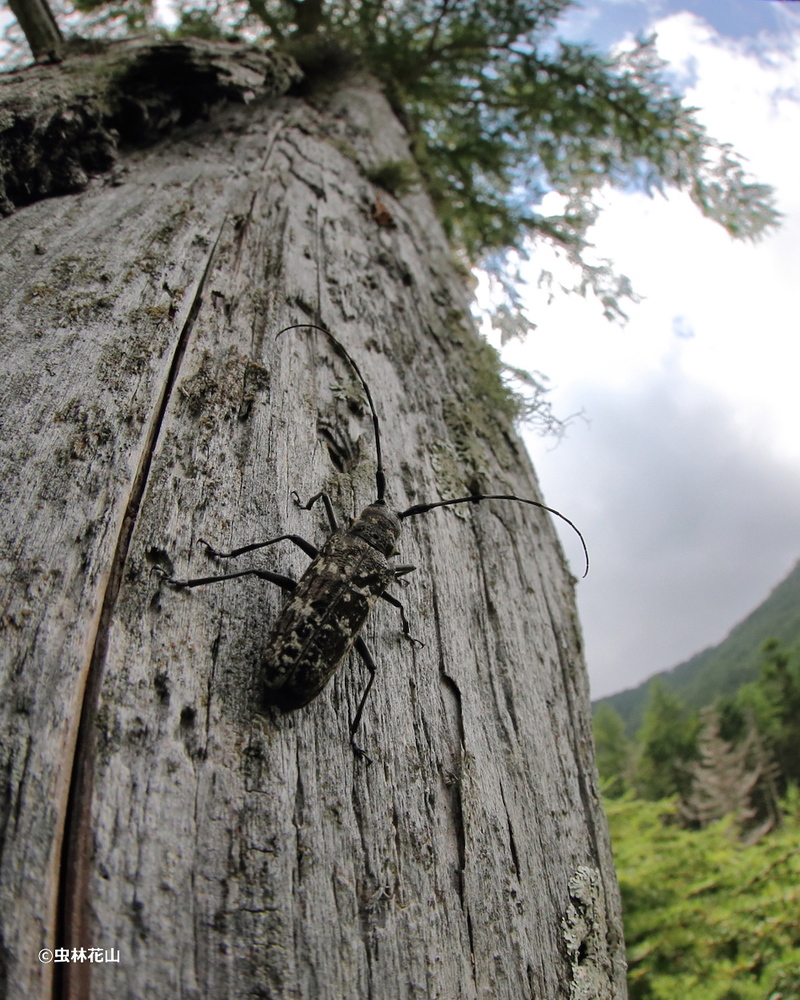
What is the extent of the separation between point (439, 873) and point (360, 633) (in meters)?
0.62

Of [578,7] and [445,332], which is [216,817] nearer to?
[445,332]

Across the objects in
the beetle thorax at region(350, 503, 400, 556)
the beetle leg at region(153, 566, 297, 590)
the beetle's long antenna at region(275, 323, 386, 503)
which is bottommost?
the beetle leg at region(153, 566, 297, 590)

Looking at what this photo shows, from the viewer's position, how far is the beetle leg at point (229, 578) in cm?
145

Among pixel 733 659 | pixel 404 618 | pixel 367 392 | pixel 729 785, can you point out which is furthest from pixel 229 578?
pixel 733 659

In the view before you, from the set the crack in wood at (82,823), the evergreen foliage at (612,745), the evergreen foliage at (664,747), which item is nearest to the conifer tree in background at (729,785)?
the evergreen foliage at (664,747)

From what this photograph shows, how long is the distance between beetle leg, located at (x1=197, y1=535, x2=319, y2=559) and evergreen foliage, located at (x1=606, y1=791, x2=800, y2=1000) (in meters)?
3.81

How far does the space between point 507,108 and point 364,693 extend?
21.1ft

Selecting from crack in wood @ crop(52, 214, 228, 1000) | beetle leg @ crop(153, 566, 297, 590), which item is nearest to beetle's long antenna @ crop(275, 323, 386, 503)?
beetle leg @ crop(153, 566, 297, 590)

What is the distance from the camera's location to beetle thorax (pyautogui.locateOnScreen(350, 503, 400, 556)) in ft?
5.86

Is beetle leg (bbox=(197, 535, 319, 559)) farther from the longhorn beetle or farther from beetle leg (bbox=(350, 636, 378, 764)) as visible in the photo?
beetle leg (bbox=(350, 636, 378, 764))

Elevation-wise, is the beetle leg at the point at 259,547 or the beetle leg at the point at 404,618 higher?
the beetle leg at the point at 259,547

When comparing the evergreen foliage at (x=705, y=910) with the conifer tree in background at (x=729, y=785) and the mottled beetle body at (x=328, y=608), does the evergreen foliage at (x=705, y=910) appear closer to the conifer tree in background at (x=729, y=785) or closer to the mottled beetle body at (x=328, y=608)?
the mottled beetle body at (x=328, y=608)

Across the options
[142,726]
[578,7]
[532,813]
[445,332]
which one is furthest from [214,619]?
[578,7]

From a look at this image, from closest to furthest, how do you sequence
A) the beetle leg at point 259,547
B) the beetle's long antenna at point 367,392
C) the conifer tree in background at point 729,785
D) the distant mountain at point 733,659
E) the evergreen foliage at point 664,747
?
the beetle leg at point 259,547, the beetle's long antenna at point 367,392, the conifer tree in background at point 729,785, the evergreen foliage at point 664,747, the distant mountain at point 733,659
